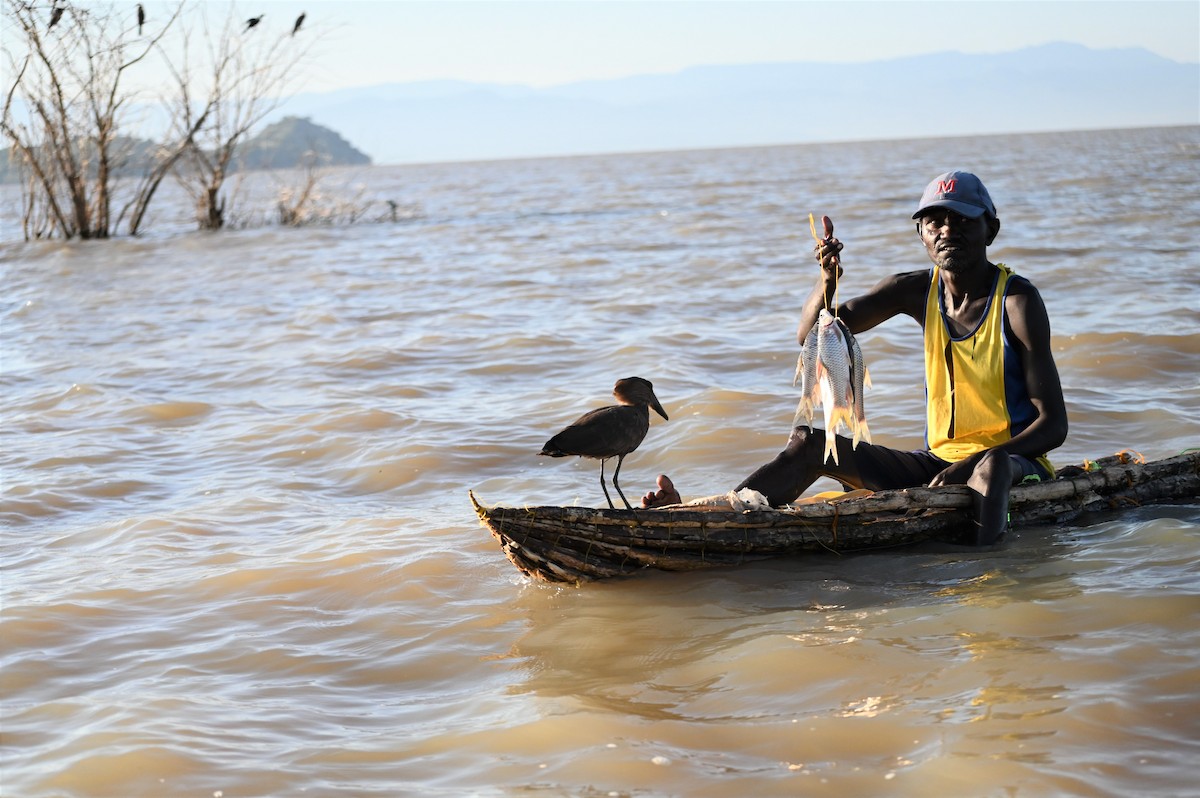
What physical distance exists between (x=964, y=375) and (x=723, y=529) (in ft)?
4.06

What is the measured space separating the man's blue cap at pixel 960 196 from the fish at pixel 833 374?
0.70 m

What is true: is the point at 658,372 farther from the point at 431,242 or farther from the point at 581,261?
the point at 431,242

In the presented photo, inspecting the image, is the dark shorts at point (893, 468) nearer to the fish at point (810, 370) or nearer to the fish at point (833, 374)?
the fish at point (833, 374)

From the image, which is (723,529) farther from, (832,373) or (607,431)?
(832,373)

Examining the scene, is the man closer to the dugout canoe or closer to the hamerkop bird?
the dugout canoe

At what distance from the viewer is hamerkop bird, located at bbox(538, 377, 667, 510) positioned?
467cm

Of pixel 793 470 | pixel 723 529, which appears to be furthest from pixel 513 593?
pixel 793 470

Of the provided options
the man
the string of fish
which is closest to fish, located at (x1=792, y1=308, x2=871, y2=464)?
the string of fish

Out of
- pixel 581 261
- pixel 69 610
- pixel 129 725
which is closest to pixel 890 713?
pixel 129 725

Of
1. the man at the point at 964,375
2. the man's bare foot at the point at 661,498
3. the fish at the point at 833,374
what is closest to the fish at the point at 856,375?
the fish at the point at 833,374

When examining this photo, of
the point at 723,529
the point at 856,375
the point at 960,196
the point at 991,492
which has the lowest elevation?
the point at 723,529

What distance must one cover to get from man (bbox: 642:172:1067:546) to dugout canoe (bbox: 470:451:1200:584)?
0.13 m

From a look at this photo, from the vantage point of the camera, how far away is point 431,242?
24219mm

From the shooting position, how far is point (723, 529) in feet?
16.8
